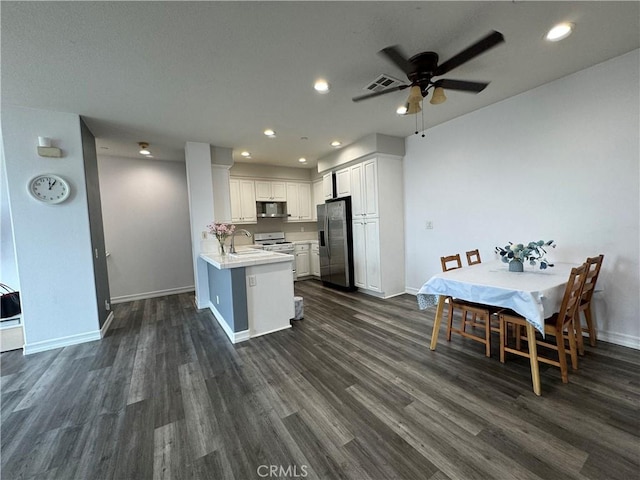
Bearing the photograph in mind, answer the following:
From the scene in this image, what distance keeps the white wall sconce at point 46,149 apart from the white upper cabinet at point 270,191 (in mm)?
3268

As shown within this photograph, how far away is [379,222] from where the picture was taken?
4.29 m

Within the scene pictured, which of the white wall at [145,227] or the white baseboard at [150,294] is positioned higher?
the white wall at [145,227]

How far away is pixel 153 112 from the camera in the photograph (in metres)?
3.02

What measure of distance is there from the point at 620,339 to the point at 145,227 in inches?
270

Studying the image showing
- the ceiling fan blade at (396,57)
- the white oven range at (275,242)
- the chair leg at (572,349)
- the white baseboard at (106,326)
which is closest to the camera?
the ceiling fan blade at (396,57)

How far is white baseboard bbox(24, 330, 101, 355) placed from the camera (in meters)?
2.88

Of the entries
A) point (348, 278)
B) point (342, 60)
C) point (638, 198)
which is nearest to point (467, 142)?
point (638, 198)

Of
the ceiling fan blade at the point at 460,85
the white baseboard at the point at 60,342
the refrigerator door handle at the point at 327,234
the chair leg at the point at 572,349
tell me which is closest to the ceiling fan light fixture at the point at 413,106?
the ceiling fan blade at the point at 460,85

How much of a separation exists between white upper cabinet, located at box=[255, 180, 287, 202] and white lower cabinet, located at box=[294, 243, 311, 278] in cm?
119

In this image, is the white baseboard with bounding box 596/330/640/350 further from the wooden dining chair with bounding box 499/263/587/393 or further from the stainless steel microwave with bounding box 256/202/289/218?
the stainless steel microwave with bounding box 256/202/289/218

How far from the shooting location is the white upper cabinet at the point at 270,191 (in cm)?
581

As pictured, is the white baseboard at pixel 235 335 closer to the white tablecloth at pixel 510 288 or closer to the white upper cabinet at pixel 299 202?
the white tablecloth at pixel 510 288

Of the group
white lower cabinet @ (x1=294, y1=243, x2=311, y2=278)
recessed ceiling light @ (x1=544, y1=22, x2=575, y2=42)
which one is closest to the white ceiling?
recessed ceiling light @ (x1=544, y1=22, x2=575, y2=42)

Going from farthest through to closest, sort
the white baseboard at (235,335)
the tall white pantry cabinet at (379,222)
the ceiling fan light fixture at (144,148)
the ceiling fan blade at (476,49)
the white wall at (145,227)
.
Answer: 1. the white wall at (145,227)
2. the tall white pantry cabinet at (379,222)
3. the ceiling fan light fixture at (144,148)
4. the white baseboard at (235,335)
5. the ceiling fan blade at (476,49)
